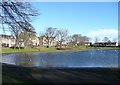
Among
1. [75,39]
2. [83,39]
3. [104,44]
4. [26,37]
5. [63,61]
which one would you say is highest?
[83,39]

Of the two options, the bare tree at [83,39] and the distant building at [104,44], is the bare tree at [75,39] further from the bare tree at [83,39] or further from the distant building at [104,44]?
the distant building at [104,44]

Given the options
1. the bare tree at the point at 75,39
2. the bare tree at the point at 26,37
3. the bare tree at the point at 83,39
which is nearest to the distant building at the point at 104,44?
the bare tree at the point at 83,39

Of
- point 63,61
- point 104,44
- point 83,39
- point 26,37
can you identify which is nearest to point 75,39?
point 83,39

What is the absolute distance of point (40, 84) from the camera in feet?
46.5

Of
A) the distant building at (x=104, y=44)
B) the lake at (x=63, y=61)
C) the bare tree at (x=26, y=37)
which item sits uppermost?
the bare tree at (x=26, y=37)

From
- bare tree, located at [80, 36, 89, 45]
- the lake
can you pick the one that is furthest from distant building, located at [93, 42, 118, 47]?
the lake

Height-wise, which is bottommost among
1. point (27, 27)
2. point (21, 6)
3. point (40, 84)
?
point (40, 84)

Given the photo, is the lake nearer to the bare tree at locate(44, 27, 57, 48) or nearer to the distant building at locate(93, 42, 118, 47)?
the bare tree at locate(44, 27, 57, 48)

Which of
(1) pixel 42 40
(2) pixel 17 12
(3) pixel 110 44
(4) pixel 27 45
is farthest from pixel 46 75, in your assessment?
(3) pixel 110 44

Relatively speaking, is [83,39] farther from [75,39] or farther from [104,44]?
[104,44]

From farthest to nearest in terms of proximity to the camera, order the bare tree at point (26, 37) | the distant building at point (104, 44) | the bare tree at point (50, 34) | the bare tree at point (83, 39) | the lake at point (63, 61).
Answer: the distant building at point (104, 44)
the bare tree at point (83, 39)
the bare tree at point (50, 34)
the lake at point (63, 61)
the bare tree at point (26, 37)

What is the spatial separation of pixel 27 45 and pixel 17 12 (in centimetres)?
10923

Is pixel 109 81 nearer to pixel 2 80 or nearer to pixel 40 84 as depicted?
pixel 40 84

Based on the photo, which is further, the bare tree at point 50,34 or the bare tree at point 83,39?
the bare tree at point 83,39
